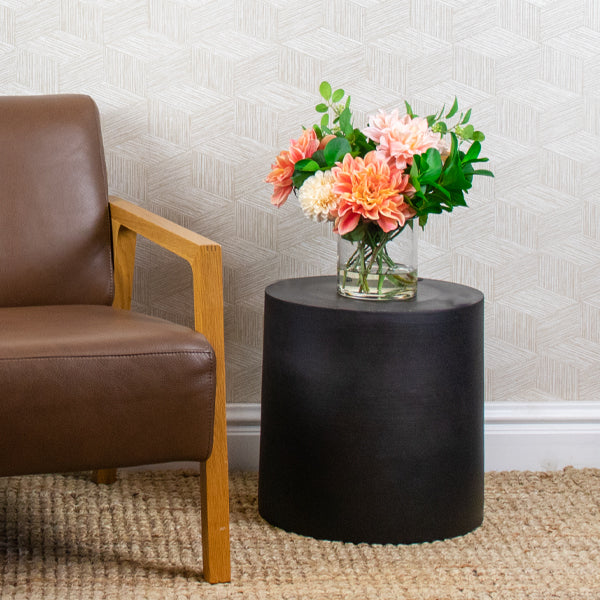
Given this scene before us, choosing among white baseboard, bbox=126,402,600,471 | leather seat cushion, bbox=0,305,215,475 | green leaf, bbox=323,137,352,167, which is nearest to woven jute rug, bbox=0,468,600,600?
white baseboard, bbox=126,402,600,471

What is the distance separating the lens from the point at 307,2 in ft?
5.59

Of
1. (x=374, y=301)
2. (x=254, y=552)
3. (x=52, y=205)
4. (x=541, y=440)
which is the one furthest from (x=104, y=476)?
(x=541, y=440)

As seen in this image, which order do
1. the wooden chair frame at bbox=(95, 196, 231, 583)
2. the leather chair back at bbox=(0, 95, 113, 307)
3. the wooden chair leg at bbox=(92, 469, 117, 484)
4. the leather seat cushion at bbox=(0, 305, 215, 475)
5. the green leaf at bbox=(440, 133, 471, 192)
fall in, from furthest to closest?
the wooden chair leg at bbox=(92, 469, 117, 484)
the leather chair back at bbox=(0, 95, 113, 307)
the green leaf at bbox=(440, 133, 471, 192)
the wooden chair frame at bbox=(95, 196, 231, 583)
the leather seat cushion at bbox=(0, 305, 215, 475)

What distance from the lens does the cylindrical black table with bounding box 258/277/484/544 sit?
4.46ft

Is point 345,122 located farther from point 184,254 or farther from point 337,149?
point 184,254

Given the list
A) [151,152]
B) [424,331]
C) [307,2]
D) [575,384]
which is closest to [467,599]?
[424,331]

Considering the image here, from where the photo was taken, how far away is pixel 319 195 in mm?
1369

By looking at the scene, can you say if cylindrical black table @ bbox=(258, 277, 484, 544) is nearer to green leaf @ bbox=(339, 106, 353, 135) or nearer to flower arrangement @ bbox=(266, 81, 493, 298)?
flower arrangement @ bbox=(266, 81, 493, 298)

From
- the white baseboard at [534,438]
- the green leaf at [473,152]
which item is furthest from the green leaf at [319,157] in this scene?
the white baseboard at [534,438]

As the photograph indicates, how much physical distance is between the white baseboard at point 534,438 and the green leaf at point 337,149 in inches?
24.8

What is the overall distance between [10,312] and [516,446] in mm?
1043

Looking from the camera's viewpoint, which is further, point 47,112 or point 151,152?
point 151,152

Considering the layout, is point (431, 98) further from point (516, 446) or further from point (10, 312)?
point (10, 312)

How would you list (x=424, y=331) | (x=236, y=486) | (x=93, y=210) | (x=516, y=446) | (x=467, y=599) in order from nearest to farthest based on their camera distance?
(x=467, y=599), (x=424, y=331), (x=93, y=210), (x=236, y=486), (x=516, y=446)
